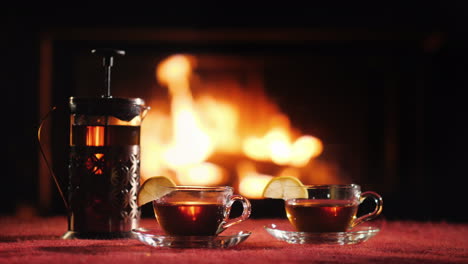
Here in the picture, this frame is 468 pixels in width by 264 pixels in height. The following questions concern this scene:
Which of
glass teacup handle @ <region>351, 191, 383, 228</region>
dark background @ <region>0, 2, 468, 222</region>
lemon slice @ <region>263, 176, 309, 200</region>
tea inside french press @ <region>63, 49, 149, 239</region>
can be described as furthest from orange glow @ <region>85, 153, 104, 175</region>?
dark background @ <region>0, 2, 468, 222</region>

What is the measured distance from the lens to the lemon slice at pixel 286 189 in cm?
126

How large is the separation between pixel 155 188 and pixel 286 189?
0.28 meters

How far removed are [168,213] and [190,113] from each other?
4.28 feet

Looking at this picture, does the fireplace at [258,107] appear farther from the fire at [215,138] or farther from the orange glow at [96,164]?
the orange glow at [96,164]

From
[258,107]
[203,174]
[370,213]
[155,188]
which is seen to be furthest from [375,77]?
[155,188]

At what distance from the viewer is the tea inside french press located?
4.30ft

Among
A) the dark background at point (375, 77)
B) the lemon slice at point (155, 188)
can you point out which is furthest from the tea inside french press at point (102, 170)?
the dark background at point (375, 77)

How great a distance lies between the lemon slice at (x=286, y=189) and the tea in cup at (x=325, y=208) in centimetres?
1

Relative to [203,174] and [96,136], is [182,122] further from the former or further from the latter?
[96,136]

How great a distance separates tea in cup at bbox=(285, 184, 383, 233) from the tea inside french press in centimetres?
36

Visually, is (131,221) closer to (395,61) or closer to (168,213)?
(168,213)

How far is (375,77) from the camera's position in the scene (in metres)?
2.43

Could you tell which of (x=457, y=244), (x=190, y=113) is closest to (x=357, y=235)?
(x=457, y=244)

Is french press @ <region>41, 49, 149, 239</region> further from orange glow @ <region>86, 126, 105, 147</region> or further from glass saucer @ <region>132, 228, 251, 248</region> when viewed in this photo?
glass saucer @ <region>132, 228, 251, 248</region>
